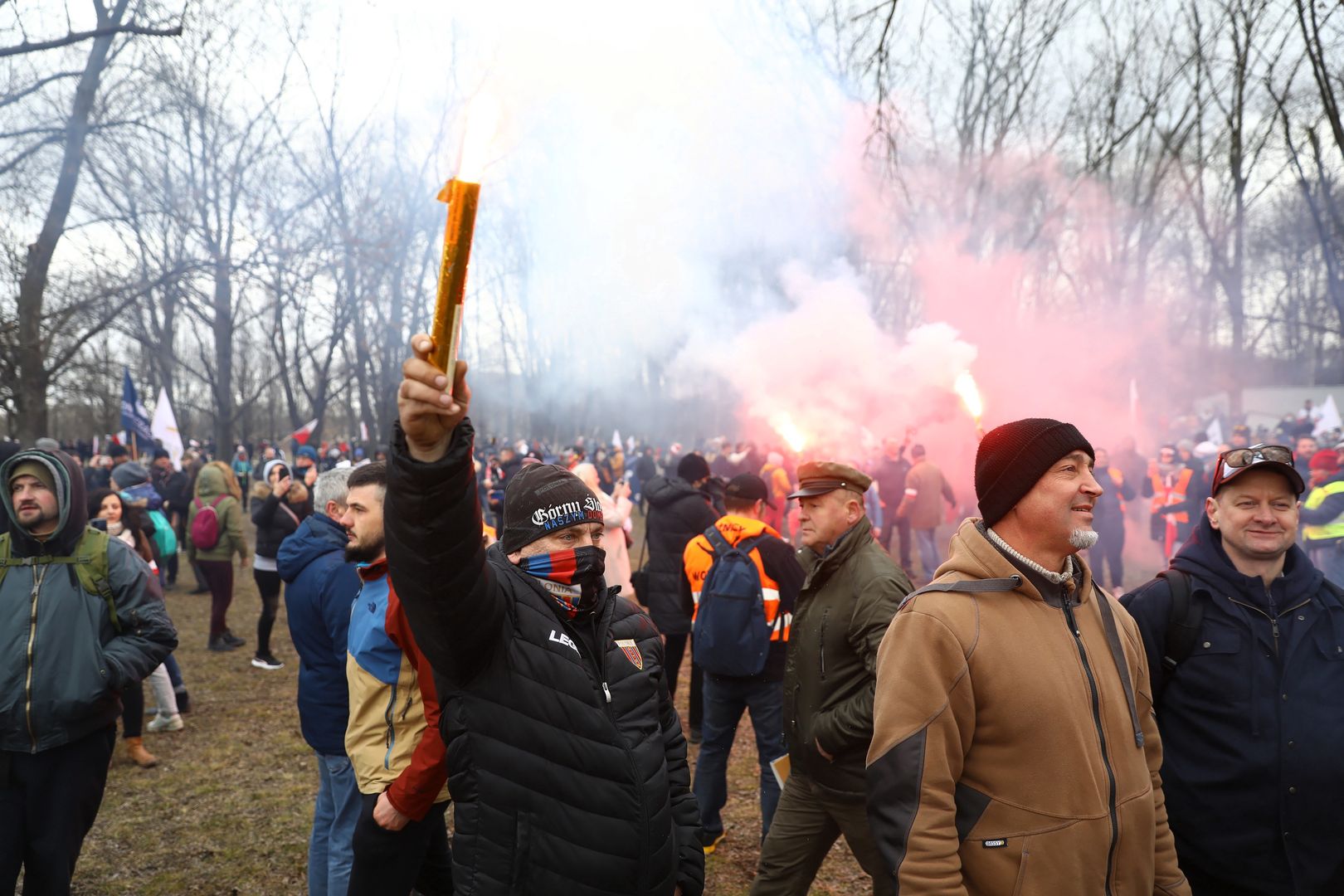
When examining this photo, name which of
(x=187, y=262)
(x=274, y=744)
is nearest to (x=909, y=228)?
(x=187, y=262)

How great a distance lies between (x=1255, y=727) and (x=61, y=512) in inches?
170

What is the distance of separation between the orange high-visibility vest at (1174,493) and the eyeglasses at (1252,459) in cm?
994

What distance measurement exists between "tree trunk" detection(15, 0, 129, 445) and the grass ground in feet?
23.6

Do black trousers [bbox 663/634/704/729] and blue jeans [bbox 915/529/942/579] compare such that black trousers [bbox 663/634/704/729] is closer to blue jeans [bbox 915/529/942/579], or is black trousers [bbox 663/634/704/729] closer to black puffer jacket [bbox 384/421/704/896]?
black puffer jacket [bbox 384/421/704/896]

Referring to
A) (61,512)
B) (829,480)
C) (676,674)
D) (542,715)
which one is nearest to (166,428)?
(676,674)

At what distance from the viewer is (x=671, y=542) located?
6887 millimetres

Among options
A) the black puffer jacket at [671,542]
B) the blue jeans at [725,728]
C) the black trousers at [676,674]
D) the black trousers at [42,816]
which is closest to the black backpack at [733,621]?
the blue jeans at [725,728]

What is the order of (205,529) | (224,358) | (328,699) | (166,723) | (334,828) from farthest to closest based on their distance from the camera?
(224,358)
(205,529)
(166,723)
(328,699)
(334,828)

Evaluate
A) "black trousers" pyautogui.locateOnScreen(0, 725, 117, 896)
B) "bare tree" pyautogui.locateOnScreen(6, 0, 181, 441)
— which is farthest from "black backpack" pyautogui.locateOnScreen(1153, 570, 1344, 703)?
"bare tree" pyautogui.locateOnScreen(6, 0, 181, 441)

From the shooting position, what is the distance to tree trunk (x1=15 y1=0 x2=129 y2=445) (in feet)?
41.0

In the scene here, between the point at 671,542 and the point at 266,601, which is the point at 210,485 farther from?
the point at 671,542

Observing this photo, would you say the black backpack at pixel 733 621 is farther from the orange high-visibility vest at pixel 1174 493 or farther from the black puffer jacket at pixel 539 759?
the orange high-visibility vest at pixel 1174 493

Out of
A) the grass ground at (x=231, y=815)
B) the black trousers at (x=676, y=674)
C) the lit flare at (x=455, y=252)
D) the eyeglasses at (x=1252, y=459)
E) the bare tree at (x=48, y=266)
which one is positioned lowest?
the grass ground at (x=231, y=815)

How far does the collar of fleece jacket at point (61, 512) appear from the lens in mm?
Answer: 3564
